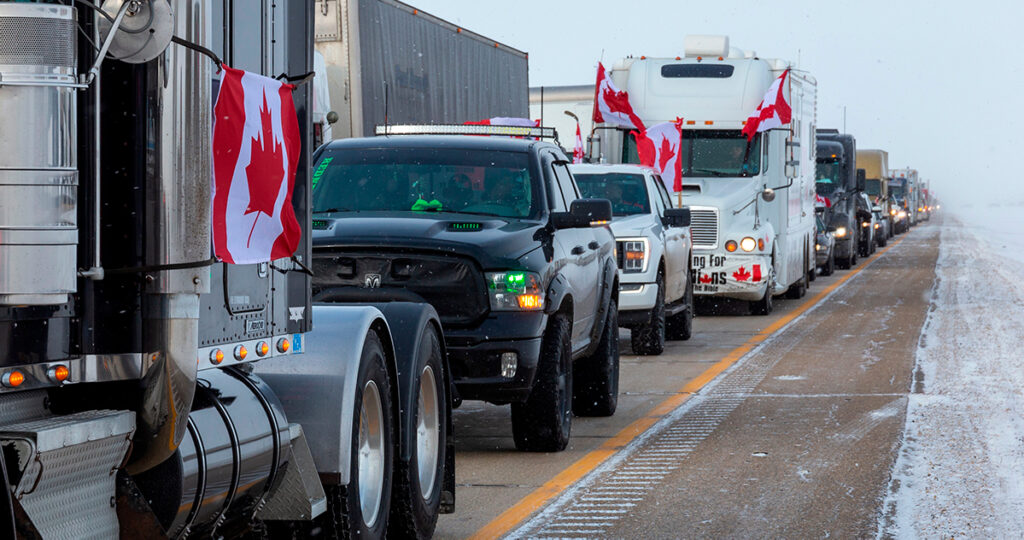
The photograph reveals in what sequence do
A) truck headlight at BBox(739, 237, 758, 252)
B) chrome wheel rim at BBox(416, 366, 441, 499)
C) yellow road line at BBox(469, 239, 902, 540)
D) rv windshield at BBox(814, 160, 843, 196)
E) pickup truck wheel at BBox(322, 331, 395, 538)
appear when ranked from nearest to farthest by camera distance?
1. pickup truck wheel at BBox(322, 331, 395, 538)
2. chrome wheel rim at BBox(416, 366, 441, 499)
3. yellow road line at BBox(469, 239, 902, 540)
4. truck headlight at BBox(739, 237, 758, 252)
5. rv windshield at BBox(814, 160, 843, 196)

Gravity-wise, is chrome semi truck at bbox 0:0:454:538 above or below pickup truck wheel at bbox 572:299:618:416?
above

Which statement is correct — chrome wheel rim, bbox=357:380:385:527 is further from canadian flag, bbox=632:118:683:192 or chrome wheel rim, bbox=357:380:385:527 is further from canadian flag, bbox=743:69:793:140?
canadian flag, bbox=743:69:793:140

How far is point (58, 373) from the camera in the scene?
376 centimetres

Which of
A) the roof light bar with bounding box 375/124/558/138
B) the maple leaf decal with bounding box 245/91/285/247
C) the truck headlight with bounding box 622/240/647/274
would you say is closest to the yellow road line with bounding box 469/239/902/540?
the truck headlight with bounding box 622/240/647/274

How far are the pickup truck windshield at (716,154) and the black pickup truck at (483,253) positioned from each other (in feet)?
32.6

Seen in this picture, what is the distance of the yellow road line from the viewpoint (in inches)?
286

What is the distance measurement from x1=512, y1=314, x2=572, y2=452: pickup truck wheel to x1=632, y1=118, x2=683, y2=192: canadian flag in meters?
10.5

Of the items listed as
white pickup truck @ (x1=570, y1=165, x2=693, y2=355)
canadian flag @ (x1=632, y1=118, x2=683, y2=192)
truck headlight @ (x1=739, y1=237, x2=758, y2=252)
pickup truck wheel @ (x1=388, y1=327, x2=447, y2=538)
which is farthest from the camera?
truck headlight @ (x1=739, y1=237, x2=758, y2=252)

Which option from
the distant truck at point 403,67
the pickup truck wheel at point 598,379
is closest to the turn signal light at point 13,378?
the pickup truck wheel at point 598,379

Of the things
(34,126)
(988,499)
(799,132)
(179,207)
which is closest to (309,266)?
(179,207)

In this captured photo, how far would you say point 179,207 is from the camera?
4039 millimetres

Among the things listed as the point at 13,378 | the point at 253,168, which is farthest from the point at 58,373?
the point at 253,168

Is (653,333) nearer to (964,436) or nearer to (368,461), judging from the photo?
(964,436)

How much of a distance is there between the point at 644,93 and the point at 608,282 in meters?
9.99
